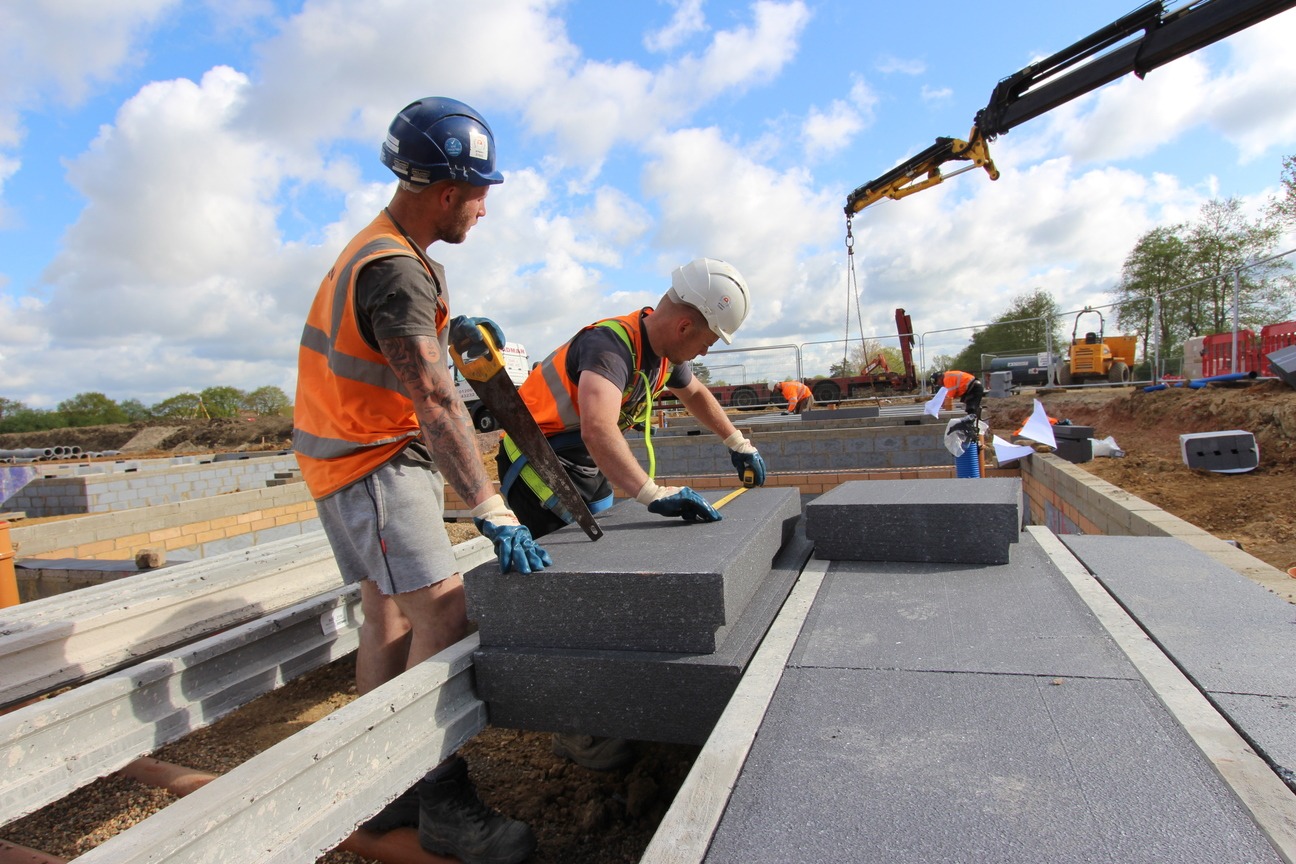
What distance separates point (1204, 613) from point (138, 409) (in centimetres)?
5031

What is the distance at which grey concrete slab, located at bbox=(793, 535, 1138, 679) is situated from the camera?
1695mm

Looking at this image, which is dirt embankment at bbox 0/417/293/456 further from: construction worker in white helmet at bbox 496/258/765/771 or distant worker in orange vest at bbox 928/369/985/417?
construction worker in white helmet at bbox 496/258/765/771

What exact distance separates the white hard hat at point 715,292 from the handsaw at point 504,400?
0.79 meters

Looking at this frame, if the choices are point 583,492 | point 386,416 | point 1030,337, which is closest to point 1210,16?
point 583,492

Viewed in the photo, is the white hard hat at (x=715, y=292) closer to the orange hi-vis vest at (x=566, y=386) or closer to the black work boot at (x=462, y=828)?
the orange hi-vis vest at (x=566, y=386)

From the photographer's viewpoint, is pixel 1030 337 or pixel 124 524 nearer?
pixel 124 524

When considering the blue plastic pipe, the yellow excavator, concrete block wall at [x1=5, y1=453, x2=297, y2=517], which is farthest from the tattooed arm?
the yellow excavator

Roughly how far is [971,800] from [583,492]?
205 cm

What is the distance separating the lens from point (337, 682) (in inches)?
153

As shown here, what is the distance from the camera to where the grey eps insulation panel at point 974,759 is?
3.51 feet

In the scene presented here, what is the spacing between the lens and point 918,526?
2551 mm

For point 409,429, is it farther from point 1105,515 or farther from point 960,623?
point 1105,515

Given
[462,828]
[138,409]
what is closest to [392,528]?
[462,828]

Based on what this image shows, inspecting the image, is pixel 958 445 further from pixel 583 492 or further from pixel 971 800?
pixel 971 800
